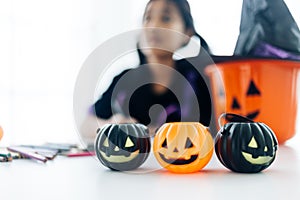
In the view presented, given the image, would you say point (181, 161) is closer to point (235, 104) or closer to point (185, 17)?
point (235, 104)

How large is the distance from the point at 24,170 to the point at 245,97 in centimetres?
42

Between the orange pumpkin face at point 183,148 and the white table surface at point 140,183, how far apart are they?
→ 0.01 metres

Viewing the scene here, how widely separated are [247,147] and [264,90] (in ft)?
1.00

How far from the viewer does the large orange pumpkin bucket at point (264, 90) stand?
2.25 ft

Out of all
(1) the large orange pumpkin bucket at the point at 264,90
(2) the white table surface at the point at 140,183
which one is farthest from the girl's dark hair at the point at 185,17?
(2) the white table surface at the point at 140,183

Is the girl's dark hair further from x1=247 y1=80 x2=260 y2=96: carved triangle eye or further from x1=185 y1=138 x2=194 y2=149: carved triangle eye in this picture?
x1=185 y1=138 x2=194 y2=149: carved triangle eye

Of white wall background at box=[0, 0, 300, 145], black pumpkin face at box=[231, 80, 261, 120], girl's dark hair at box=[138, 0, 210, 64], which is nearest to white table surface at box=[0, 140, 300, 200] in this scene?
black pumpkin face at box=[231, 80, 261, 120]

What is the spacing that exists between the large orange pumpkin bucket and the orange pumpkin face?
0.28 meters

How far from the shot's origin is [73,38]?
1394mm

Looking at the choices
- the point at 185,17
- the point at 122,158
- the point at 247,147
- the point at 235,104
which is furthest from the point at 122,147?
the point at 185,17

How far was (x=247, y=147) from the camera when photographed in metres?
0.41

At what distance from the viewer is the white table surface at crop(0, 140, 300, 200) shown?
32 centimetres

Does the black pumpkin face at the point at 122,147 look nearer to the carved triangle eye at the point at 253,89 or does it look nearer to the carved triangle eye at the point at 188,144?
the carved triangle eye at the point at 188,144

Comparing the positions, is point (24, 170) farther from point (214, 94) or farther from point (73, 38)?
point (73, 38)
